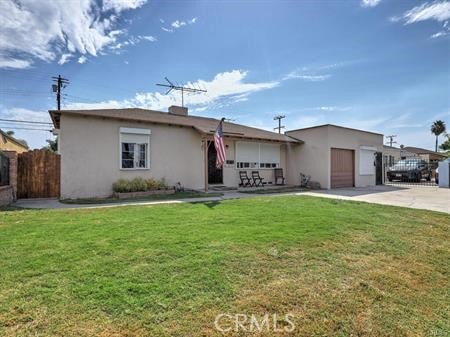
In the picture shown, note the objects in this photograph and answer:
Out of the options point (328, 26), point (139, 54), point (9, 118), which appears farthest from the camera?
point (9, 118)

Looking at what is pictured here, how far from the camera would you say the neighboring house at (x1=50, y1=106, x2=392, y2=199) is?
10398 mm

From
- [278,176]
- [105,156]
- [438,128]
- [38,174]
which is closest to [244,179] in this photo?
[278,176]

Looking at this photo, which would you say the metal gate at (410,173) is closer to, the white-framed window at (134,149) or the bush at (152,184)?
the bush at (152,184)

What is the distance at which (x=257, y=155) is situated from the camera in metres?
16.0

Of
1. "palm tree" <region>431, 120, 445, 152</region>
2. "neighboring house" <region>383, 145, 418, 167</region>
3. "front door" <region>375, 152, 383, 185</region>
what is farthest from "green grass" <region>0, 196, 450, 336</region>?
"palm tree" <region>431, 120, 445, 152</region>

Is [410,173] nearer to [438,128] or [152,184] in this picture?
[152,184]

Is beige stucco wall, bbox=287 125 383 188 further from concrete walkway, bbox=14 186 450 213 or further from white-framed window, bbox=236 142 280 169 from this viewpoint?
concrete walkway, bbox=14 186 450 213

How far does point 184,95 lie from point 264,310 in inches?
645

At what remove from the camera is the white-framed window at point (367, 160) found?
18.0 meters

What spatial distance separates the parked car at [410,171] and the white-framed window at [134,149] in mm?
19402

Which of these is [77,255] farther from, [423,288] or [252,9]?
[252,9]

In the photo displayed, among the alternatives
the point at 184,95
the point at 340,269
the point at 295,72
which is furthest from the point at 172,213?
the point at 184,95

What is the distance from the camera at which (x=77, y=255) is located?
12.2 feet

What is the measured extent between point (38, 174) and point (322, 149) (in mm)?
14164
